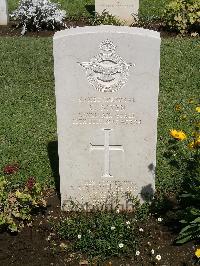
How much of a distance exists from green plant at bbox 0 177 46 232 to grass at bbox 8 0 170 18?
772 cm

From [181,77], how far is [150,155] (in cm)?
383

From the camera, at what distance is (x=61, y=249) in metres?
4.66

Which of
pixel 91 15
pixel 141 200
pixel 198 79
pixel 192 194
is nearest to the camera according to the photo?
pixel 192 194

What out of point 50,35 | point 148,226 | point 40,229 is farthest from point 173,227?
point 50,35

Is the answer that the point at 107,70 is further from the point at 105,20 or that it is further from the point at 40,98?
the point at 105,20

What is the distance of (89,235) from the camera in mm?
4645

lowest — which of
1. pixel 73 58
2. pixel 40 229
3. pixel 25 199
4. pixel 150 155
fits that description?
pixel 40 229

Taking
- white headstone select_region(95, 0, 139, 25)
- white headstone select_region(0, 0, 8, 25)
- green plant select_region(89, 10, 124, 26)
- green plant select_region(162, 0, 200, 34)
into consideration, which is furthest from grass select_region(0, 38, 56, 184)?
green plant select_region(162, 0, 200, 34)

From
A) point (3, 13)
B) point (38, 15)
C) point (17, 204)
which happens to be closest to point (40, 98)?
point (17, 204)

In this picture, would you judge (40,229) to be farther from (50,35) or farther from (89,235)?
(50,35)

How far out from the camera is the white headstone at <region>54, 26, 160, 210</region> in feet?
14.3

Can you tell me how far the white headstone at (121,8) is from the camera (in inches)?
442

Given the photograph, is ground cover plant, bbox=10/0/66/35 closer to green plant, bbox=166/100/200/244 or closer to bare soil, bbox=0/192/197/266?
green plant, bbox=166/100/200/244

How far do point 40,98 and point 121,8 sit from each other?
14.1 feet
